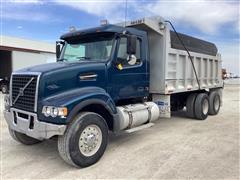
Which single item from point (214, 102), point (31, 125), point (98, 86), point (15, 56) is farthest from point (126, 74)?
point (15, 56)

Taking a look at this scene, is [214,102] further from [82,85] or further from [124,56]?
[82,85]

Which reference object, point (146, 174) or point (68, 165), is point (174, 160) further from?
point (68, 165)

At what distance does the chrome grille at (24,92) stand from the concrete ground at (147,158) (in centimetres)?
103

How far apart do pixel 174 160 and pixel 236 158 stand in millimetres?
1181

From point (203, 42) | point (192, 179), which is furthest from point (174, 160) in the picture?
point (203, 42)

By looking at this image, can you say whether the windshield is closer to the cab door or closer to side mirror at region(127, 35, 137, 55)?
the cab door

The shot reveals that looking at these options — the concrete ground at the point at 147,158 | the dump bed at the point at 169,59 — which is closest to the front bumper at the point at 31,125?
the concrete ground at the point at 147,158

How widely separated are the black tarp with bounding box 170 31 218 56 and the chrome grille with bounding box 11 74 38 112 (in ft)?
13.6

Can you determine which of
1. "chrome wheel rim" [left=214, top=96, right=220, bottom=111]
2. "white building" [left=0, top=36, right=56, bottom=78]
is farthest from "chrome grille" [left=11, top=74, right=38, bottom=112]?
"white building" [left=0, top=36, right=56, bottom=78]

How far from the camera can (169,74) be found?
7242 mm

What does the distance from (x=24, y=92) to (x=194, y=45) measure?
230 inches

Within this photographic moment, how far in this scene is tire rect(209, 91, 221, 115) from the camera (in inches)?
377

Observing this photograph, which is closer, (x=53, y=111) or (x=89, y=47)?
(x=53, y=111)

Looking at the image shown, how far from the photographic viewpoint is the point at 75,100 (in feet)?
14.8
